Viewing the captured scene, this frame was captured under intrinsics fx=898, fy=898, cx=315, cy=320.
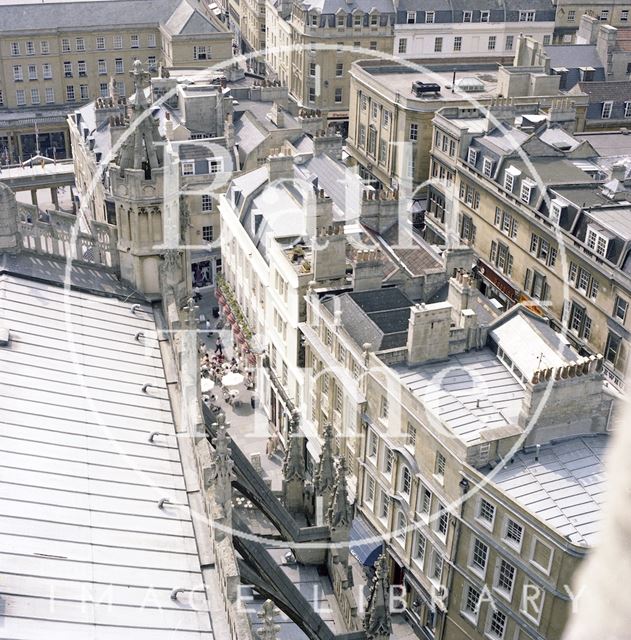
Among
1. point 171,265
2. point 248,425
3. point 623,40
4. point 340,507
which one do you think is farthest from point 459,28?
point 340,507

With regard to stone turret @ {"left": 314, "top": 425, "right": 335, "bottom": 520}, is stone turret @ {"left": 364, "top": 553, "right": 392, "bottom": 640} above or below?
below

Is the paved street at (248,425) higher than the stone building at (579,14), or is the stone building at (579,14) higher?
the stone building at (579,14)

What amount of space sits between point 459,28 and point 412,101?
98.0 feet

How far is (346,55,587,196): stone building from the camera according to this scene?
3187 inches

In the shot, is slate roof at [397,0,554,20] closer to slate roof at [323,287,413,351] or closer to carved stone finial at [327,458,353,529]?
slate roof at [323,287,413,351]

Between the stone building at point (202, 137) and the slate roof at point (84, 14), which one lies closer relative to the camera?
the stone building at point (202, 137)

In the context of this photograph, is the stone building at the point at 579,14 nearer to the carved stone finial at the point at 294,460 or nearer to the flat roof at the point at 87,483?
the carved stone finial at the point at 294,460

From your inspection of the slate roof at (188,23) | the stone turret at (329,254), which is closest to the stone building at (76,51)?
the slate roof at (188,23)

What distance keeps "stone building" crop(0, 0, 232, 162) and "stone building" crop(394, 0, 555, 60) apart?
21109mm

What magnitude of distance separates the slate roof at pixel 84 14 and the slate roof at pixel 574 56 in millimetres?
45085

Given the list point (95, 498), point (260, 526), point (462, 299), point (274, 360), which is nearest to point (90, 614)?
point (95, 498)

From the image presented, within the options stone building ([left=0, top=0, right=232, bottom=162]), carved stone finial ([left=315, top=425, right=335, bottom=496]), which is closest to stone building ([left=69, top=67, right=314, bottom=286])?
stone building ([left=0, top=0, right=232, bottom=162])

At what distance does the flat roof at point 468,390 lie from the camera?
40312 mm

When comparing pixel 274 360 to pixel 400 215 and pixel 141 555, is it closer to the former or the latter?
pixel 400 215
